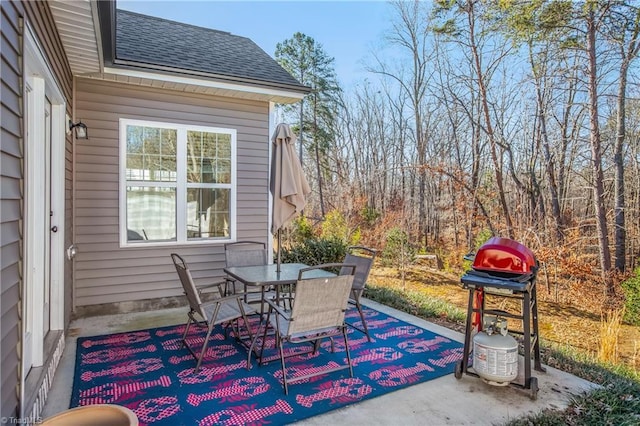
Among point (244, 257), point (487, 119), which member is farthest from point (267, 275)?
point (487, 119)

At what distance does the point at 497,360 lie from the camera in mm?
2898

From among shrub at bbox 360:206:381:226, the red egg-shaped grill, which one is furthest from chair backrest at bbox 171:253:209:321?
shrub at bbox 360:206:381:226

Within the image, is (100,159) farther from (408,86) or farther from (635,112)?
(408,86)

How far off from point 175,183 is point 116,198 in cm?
75

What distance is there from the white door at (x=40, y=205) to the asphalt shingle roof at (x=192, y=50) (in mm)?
1549

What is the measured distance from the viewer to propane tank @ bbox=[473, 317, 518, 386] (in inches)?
114

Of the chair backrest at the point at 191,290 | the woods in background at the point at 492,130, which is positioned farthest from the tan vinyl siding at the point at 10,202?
the woods in background at the point at 492,130

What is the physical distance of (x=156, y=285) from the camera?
517 centimetres

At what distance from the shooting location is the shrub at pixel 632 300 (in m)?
6.21

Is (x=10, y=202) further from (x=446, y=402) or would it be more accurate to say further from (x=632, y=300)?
(x=632, y=300)

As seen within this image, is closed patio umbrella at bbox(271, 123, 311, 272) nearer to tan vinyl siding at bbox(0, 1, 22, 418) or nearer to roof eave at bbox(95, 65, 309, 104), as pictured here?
roof eave at bbox(95, 65, 309, 104)

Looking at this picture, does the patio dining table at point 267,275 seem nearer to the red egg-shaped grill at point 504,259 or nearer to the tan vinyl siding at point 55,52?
the red egg-shaped grill at point 504,259

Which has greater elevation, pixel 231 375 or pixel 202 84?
pixel 202 84

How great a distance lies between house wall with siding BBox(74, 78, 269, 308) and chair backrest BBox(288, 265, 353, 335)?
9.54 feet
